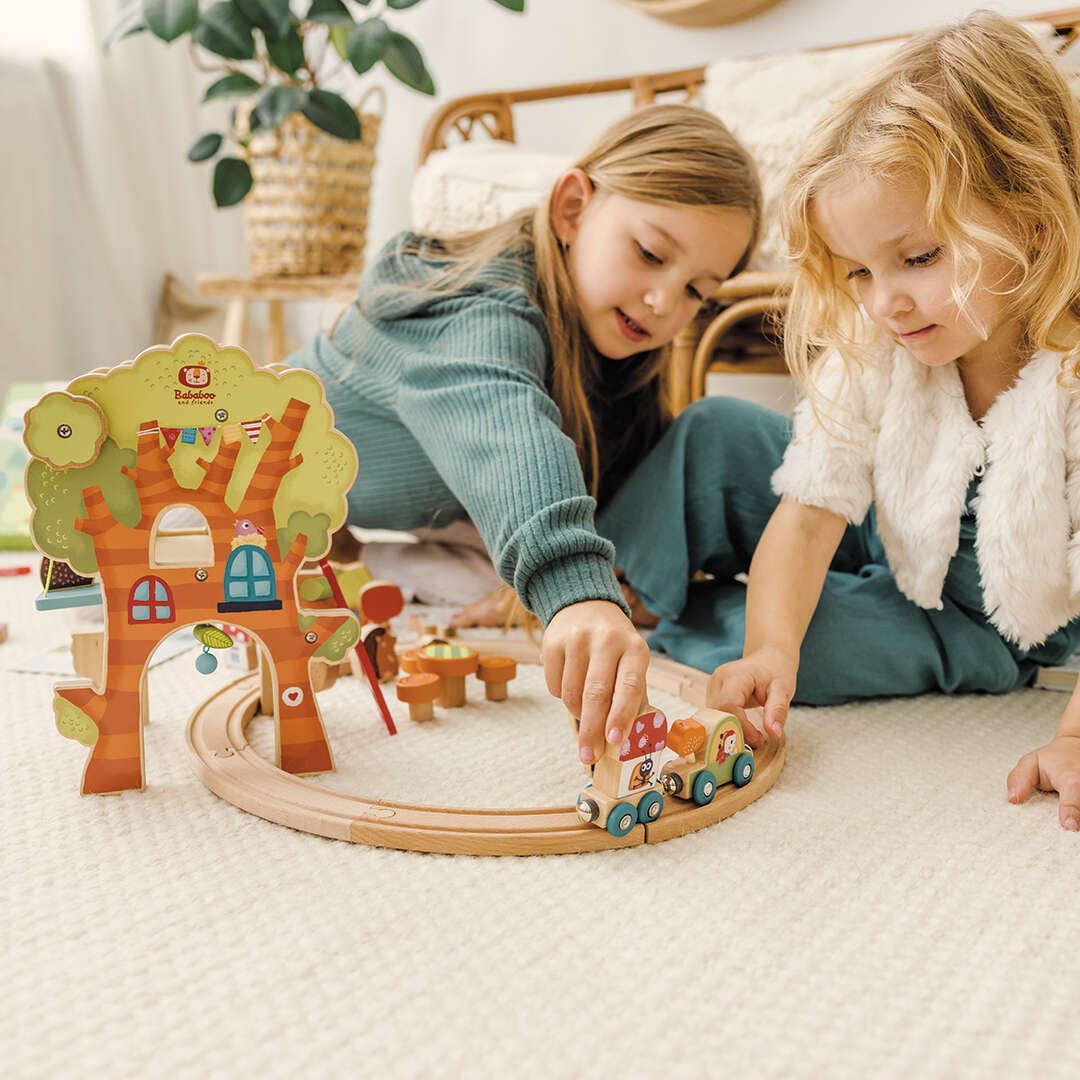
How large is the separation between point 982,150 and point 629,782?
1.64 ft

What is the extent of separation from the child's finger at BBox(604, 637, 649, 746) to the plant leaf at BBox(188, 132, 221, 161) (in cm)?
161

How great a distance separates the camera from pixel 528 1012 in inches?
18.1

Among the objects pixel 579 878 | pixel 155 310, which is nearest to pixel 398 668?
pixel 579 878

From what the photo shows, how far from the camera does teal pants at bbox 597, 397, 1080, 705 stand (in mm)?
896

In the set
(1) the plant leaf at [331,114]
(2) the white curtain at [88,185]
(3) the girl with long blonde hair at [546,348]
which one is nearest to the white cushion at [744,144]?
(1) the plant leaf at [331,114]

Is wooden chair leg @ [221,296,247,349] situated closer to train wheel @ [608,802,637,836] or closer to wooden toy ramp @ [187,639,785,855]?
wooden toy ramp @ [187,639,785,855]

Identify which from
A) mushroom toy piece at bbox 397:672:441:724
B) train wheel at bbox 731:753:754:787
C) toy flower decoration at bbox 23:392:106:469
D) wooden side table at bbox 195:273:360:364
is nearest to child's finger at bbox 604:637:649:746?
train wheel at bbox 731:753:754:787

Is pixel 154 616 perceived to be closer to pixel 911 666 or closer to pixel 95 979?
pixel 95 979

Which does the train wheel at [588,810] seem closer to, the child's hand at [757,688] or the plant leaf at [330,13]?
the child's hand at [757,688]

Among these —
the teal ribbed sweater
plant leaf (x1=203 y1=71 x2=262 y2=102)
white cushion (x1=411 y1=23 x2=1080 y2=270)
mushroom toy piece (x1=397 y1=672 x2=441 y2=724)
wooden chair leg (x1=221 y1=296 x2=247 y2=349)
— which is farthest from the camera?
wooden chair leg (x1=221 y1=296 x2=247 y2=349)

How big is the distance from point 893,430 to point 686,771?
0.38m

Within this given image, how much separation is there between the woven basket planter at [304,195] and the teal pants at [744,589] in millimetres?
1089

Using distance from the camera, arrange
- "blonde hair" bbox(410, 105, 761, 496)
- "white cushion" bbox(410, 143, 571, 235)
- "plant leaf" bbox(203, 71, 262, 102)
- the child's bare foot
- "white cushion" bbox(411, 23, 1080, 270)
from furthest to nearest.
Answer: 1. "plant leaf" bbox(203, 71, 262, 102)
2. "white cushion" bbox(410, 143, 571, 235)
3. "white cushion" bbox(411, 23, 1080, 270)
4. the child's bare foot
5. "blonde hair" bbox(410, 105, 761, 496)

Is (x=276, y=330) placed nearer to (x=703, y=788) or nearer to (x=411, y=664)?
(x=411, y=664)
